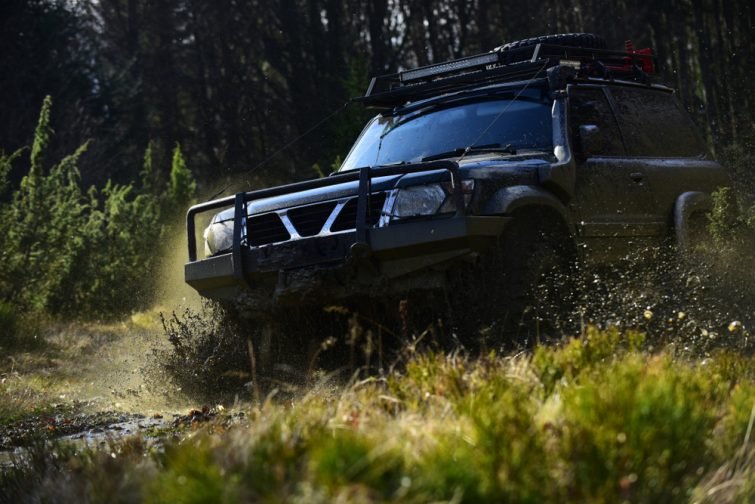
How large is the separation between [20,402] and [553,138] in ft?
13.5

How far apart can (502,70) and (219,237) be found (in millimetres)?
2461

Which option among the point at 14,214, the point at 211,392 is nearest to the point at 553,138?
the point at 211,392

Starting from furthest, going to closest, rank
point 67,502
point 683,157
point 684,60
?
point 684,60 < point 683,157 < point 67,502

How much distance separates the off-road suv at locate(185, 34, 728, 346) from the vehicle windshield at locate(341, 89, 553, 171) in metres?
0.01

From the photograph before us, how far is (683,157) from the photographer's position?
10.1m

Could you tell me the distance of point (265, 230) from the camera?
8.29 meters

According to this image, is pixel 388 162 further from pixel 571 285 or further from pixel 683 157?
pixel 683 157

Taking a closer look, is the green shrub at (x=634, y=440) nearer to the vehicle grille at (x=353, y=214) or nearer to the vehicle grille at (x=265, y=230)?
the vehicle grille at (x=353, y=214)

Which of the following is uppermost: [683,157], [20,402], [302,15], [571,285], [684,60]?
[302,15]

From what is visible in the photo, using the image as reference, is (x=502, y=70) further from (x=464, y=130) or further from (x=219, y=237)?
(x=219, y=237)

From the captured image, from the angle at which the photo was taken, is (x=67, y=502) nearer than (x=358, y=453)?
No

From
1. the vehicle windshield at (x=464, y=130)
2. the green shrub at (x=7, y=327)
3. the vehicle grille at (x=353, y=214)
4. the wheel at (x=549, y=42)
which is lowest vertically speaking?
the green shrub at (x=7, y=327)

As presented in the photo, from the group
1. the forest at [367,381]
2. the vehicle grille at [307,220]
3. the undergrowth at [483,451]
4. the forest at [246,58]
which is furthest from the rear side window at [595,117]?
the forest at [246,58]

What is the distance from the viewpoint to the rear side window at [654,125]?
31.5 feet
